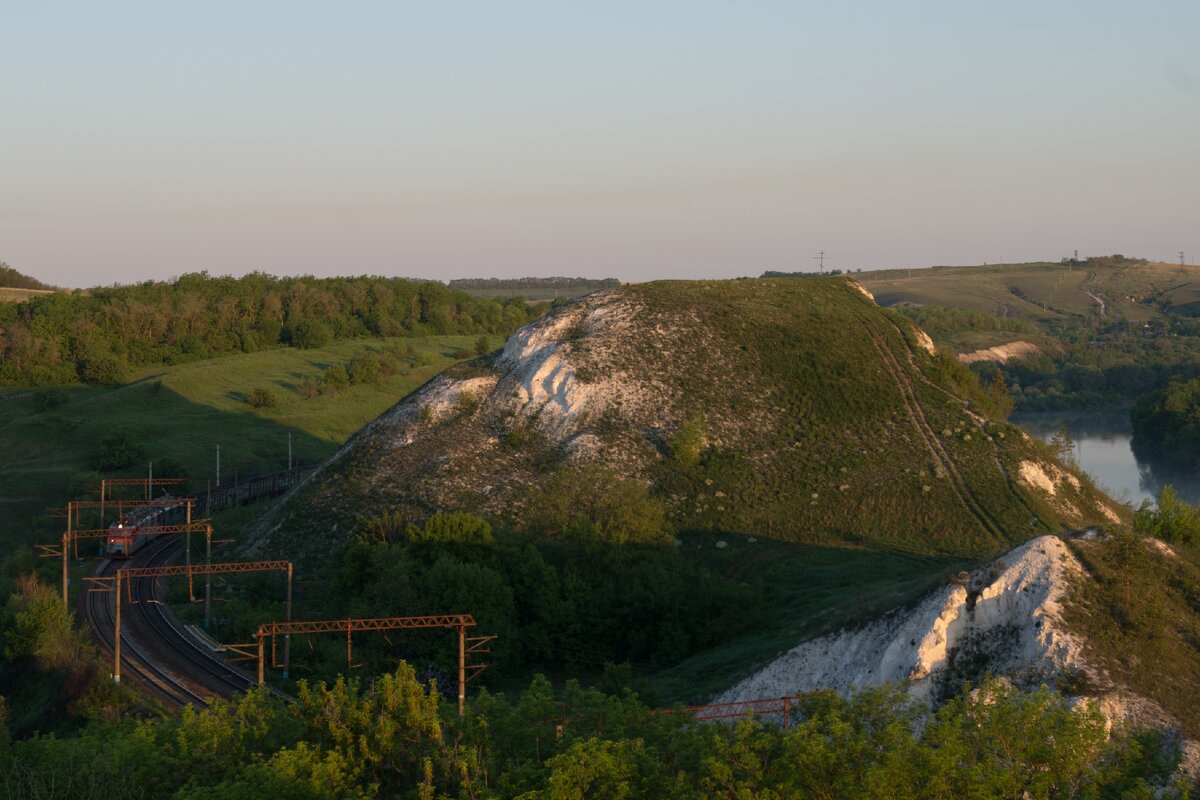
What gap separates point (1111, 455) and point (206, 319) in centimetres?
10777

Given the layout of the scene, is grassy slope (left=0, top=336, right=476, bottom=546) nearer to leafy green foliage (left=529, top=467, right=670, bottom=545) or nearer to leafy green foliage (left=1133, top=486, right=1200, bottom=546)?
leafy green foliage (left=529, top=467, right=670, bottom=545)

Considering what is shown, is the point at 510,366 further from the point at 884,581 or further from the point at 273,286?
the point at 273,286

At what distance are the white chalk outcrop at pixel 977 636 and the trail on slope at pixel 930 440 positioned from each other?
27.2m

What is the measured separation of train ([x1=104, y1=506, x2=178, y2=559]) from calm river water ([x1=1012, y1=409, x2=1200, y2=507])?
211 ft

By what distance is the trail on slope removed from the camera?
66.9m

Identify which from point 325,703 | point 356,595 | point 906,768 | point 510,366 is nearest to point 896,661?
point 906,768

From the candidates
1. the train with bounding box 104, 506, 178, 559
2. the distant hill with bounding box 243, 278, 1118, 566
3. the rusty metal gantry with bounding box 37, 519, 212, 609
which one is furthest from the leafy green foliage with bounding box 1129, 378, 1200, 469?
the train with bounding box 104, 506, 178, 559

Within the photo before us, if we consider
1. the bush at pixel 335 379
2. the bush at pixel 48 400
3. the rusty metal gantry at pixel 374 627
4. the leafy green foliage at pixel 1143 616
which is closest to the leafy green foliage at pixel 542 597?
the rusty metal gantry at pixel 374 627

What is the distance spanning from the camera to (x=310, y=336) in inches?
6196

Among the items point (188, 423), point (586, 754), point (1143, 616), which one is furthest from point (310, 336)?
point (586, 754)

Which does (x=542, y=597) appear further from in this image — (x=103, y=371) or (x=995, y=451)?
(x=103, y=371)

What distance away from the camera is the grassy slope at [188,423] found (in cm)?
9556

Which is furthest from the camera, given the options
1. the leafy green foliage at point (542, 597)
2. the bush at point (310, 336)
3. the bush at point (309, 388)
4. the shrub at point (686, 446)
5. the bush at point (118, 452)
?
the bush at point (310, 336)

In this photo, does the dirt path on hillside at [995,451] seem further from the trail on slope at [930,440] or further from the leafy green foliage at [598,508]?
the leafy green foliage at [598,508]
